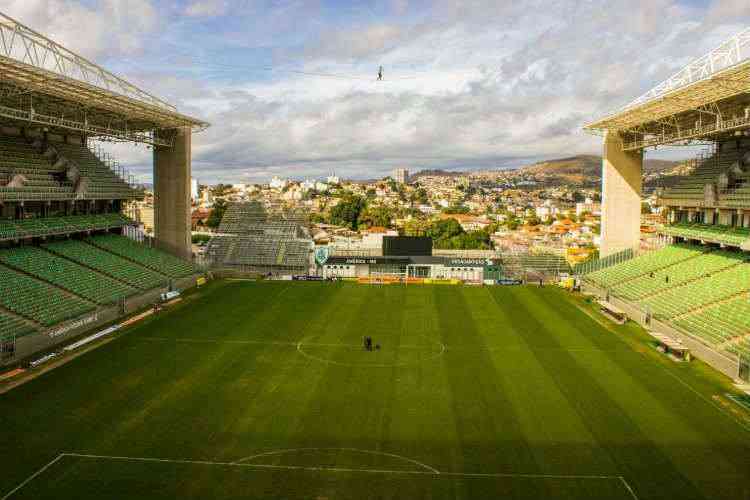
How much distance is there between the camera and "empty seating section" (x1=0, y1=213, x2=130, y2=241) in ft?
115

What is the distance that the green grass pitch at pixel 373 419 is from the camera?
1565cm

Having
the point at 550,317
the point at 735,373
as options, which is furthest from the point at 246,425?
the point at 550,317

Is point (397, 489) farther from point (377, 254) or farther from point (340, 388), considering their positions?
point (377, 254)

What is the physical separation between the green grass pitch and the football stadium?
101mm

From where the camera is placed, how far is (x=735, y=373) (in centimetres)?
2436

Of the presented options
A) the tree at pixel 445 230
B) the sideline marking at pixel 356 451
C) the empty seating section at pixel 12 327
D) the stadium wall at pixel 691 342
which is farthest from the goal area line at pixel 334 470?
the tree at pixel 445 230

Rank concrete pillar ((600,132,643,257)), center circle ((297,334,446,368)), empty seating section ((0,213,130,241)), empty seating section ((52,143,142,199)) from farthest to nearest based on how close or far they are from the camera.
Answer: concrete pillar ((600,132,643,257)), empty seating section ((52,143,142,199)), empty seating section ((0,213,130,241)), center circle ((297,334,446,368))

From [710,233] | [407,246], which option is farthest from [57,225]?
[710,233]

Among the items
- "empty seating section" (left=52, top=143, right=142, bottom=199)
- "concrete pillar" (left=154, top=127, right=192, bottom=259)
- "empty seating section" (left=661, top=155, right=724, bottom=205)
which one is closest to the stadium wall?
"empty seating section" (left=661, top=155, right=724, bottom=205)

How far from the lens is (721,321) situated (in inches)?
1145

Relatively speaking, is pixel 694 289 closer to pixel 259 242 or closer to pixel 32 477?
pixel 32 477

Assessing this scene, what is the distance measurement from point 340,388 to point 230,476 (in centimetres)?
775

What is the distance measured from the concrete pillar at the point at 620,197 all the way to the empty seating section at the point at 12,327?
42713mm

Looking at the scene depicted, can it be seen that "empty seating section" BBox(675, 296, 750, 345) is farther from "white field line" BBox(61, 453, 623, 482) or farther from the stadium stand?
the stadium stand
